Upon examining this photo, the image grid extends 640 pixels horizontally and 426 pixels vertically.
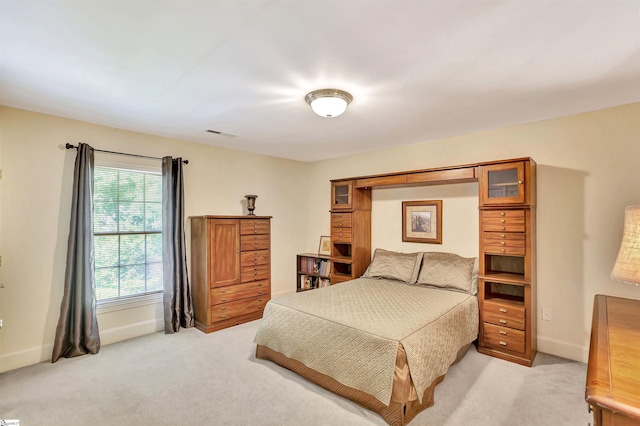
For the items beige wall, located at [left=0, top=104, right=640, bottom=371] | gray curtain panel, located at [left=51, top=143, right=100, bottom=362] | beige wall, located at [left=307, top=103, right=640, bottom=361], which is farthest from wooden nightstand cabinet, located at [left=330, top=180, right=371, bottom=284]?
gray curtain panel, located at [left=51, top=143, right=100, bottom=362]

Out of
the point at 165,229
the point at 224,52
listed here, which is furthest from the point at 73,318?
the point at 224,52

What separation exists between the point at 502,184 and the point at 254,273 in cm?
330

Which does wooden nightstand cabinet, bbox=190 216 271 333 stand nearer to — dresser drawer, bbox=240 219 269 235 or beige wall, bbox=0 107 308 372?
dresser drawer, bbox=240 219 269 235

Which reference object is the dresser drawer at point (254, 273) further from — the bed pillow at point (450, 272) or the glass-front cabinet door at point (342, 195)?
the bed pillow at point (450, 272)

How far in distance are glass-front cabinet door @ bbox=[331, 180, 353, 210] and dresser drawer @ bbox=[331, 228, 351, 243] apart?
0.34 m

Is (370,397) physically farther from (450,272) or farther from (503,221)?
(503,221)

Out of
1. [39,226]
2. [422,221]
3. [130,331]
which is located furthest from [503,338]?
[39,226]

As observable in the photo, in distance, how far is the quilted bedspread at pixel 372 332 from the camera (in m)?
2.21

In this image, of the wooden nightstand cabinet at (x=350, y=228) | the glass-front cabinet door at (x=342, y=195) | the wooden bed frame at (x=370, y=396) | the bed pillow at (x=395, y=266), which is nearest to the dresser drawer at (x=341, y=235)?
the wooden nightstand cabinet at (x=350, y=228)

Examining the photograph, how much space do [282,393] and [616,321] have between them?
2.27 metres

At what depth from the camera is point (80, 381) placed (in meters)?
2.72

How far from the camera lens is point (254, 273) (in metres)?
4.43

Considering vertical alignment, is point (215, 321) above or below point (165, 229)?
below

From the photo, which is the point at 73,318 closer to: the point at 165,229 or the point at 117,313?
the point at 117,313
